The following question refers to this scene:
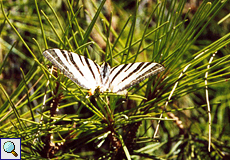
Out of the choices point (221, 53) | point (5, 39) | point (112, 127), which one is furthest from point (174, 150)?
point (5, 39)

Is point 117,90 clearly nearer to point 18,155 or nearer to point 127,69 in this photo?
point 127,69

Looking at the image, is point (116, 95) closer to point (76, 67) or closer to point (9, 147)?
point (76, 67)

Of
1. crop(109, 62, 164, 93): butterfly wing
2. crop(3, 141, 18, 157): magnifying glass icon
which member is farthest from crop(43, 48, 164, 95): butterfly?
crop(3, 141, 18, 157): magnifying glass icon

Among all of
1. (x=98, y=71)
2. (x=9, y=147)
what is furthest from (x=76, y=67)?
(x=9, y=147)

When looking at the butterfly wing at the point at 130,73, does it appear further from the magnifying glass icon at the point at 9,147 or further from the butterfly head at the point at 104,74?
the magnifying glass icon at the point at 9,147

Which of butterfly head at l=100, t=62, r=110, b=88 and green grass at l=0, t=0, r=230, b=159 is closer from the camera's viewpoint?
green grass at l=0, t=0, r=230, b=159

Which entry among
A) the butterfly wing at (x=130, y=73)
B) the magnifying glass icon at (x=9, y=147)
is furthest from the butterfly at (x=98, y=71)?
the magnifying glass icon at (x=9, y=147)

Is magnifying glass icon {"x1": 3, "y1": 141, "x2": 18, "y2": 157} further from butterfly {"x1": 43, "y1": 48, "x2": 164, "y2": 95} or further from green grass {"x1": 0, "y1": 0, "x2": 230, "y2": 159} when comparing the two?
butterfly {"x1": 43, "y1": 48, "x2": 164, "y2": 95}

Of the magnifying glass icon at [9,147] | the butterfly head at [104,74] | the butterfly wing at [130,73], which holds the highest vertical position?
the butterfly head at [104,74]
